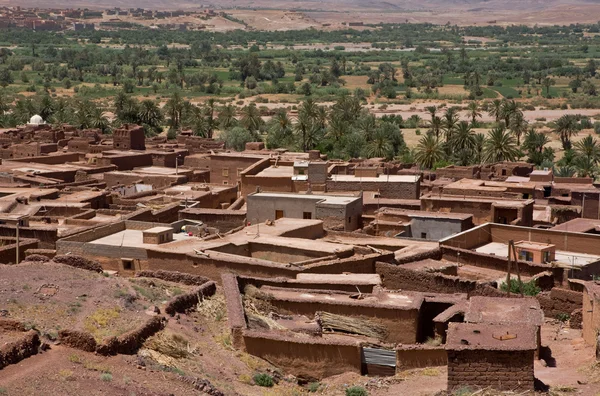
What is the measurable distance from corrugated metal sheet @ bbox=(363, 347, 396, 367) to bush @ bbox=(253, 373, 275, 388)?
196 cm

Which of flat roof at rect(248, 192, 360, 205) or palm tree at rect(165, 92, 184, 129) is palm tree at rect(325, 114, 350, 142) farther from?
flat roof at rect(248, 192, 360, 205)

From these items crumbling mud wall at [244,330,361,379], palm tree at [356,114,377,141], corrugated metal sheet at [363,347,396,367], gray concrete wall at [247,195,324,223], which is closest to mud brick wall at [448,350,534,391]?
corrugated metal sheet at [363,347,396,367]

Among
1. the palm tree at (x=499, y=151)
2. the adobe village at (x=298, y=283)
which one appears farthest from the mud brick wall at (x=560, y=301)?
the palm tree at (x=499, y=151)

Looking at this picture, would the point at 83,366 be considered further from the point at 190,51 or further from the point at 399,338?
the point at 190,51

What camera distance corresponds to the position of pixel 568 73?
13750 cm

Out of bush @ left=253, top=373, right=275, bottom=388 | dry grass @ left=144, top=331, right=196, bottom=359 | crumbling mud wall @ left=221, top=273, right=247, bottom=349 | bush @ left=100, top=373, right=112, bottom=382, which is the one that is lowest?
bush @ left=253, top=373, right=275, bottom=388

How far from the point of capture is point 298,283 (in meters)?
23.6

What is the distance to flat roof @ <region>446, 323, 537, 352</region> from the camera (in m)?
17.2

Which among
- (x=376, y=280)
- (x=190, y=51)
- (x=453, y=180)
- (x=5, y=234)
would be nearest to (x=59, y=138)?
(x=453, y=180)

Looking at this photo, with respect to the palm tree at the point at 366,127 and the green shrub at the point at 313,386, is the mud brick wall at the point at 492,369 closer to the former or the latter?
the green shrub at the point at 313,386

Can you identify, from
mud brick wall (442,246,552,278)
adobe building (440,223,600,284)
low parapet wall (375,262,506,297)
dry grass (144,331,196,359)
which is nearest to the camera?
dry grass (144,331,196,359)

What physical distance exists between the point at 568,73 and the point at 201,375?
126 metres

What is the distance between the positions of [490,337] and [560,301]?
6.62 m

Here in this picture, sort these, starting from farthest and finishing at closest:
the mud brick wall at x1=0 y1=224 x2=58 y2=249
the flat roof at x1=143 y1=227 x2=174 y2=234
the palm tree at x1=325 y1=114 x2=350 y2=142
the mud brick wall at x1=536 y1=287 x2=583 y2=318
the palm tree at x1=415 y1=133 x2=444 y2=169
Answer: the palm tree at x1=325 y1=114 x2=350 y2=142 < the palm tree at x1=415 y1=133 x2=444 y2=169 < the mud brick wall at x1=0 y1=224 x2=58 y2=249 < the flat roof at x1=143 y1=227 x2=174 y2=234 < the mud brick wall at x1=536 y1=287 x2=583 y2=318
